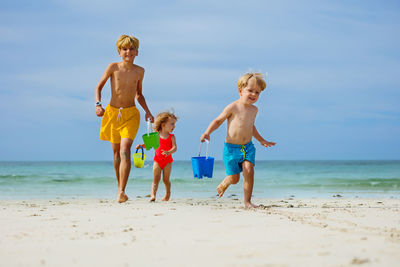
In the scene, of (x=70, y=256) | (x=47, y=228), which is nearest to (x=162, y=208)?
(x=47, y=228)

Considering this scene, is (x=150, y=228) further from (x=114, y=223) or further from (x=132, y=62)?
(x=132, y=62)

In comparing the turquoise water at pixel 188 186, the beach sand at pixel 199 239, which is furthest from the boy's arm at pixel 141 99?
the beach sand at pixel 199 239

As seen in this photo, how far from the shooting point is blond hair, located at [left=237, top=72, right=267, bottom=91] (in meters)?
6.20

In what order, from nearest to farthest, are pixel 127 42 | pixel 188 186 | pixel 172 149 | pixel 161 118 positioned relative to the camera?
pixel 127 42 → pixel 172 149 → pixel 161 118 → pixel 188 186

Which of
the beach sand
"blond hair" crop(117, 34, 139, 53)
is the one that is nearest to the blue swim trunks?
the beach sand

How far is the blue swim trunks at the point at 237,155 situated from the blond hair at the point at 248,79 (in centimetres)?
74

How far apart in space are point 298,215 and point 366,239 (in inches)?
62.0

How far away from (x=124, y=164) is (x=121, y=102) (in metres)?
0.92

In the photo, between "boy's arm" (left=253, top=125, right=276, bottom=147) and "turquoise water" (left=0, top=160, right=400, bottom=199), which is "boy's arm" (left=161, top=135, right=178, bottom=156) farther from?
"boy's arm" (left=253, top=125, right=276, bottom=147)

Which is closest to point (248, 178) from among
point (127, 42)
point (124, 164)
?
point (124, 164)

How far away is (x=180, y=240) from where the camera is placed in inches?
148

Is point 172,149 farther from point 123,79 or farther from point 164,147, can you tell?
point 123,79

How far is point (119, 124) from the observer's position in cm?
698

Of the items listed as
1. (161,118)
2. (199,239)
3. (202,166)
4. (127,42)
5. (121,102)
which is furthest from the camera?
(161,118)
